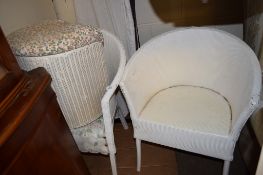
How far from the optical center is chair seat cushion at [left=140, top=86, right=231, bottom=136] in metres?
1.06

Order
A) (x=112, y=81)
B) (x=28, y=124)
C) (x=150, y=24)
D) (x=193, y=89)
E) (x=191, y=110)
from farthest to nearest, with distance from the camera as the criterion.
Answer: (x=150, y=24), (x=193, y=89), (x=191, y=110), (x=112, y=81), (x=28, y=124)

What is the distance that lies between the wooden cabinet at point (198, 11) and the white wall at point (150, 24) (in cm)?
3

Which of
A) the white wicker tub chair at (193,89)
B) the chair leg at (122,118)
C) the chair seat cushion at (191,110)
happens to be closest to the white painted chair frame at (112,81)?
the white wicker tub chair at (193,89)

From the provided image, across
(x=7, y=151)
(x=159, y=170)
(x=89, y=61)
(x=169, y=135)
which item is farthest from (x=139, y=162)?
(x=7, y=151)

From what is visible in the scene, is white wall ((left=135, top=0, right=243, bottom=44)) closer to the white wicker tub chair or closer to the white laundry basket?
the white wicker tub chair

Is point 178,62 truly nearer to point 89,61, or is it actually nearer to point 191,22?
point 191,22

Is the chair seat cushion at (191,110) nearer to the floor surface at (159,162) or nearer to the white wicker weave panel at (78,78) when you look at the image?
the white wicker weave panel at (78,78)

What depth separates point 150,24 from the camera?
155 cm

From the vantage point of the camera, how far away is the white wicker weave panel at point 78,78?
2.82ft

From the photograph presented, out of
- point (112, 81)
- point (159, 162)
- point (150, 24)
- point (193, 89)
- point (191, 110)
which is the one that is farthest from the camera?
point (150, 24)

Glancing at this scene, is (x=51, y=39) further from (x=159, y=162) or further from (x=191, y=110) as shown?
(x=159, y=162)

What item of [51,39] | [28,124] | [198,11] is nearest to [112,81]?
[51,39]

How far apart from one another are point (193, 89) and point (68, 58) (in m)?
0.71

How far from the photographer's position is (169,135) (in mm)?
1095
